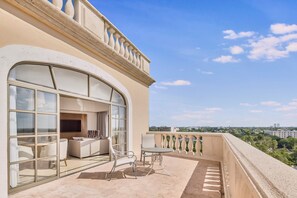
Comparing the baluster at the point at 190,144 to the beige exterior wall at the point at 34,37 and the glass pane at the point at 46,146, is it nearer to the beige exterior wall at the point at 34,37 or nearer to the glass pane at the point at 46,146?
the beige exterior wall at the point at 34,37

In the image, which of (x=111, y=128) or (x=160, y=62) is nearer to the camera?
(x=111, y=128)

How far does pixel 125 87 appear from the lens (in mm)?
7363

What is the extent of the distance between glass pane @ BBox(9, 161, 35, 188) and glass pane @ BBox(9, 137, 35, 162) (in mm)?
122

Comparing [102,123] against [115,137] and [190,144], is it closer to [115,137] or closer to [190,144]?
[115,137]

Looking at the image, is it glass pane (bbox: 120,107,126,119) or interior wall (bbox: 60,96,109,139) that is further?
interior wall (bbox: 60,96,109,139)

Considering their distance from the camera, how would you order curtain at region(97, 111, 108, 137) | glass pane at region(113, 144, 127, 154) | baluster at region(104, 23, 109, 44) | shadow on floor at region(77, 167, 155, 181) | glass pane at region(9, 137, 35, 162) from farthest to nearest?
curtain at region(97, 111, 108, 137) → glass pane at region(113, 144, 127, 154) → baluster at region(104, 23, 109, 44) → shadow on floor at region(77, 167, 155, 181) → glass pane at region(9, 137, 35, 162)

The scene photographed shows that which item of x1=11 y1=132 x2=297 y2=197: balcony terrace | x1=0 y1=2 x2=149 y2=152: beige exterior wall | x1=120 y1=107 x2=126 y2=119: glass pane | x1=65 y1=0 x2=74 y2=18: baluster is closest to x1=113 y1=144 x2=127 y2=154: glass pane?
x1=11 y1=132 x2=297 y2=197: balcony terrace

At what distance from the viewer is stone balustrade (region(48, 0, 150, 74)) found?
4.68 m

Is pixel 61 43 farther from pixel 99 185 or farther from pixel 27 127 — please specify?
pixel 99 185

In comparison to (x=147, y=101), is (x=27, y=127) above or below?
below

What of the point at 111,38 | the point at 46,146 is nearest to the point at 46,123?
the point at 46,146

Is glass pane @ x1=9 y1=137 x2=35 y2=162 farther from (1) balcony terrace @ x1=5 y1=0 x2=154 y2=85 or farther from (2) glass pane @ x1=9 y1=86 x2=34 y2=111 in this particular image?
(1) balcony terrace @ x1=5 y1=0 x2=154 y2=85

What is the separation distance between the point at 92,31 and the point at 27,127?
2828mm

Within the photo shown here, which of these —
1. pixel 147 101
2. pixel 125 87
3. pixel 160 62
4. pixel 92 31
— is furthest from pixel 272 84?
pixel 92 31
